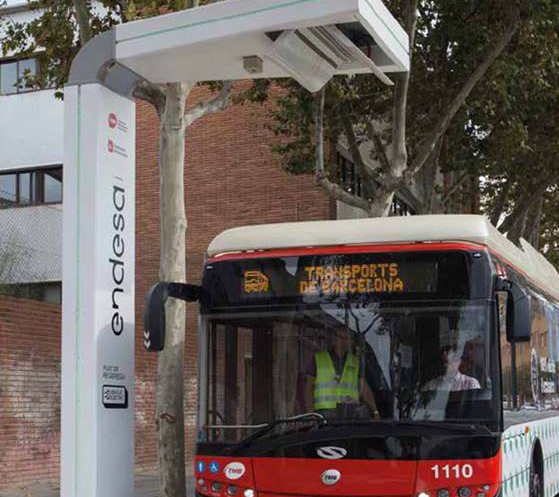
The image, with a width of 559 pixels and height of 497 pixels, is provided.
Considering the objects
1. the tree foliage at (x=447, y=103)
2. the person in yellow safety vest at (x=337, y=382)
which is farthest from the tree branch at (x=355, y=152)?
the person in yellow safety vest at (x=337, y=382)

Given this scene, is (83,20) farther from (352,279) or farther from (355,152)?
(355,152)

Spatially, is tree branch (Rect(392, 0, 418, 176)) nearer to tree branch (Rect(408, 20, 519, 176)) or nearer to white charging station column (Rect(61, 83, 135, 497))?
tree branch (Rect(408, 20, 519, 176))

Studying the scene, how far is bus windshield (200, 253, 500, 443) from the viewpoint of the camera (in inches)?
277

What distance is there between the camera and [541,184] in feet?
72.1

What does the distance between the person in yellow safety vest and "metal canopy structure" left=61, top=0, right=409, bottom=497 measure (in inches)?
58.6

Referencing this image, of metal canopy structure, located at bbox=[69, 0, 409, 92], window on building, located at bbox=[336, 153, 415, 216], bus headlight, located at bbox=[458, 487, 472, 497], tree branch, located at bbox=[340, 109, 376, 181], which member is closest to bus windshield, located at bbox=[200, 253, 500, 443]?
bus headlight, located at bbox=[458, 487, 472, 497]

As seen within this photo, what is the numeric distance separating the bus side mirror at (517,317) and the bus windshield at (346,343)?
0.53ft

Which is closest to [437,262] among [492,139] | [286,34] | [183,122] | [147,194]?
[286,34]

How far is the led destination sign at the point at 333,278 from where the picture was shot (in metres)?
7.22

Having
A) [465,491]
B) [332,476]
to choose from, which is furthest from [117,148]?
[465,491]

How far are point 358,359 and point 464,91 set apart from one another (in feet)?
29.7

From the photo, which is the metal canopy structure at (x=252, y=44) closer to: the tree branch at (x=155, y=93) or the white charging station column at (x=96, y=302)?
the white charging station column at (x=96, y=302)

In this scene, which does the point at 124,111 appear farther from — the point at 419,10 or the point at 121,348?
the point at 419,10

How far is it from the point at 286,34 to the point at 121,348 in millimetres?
2719
